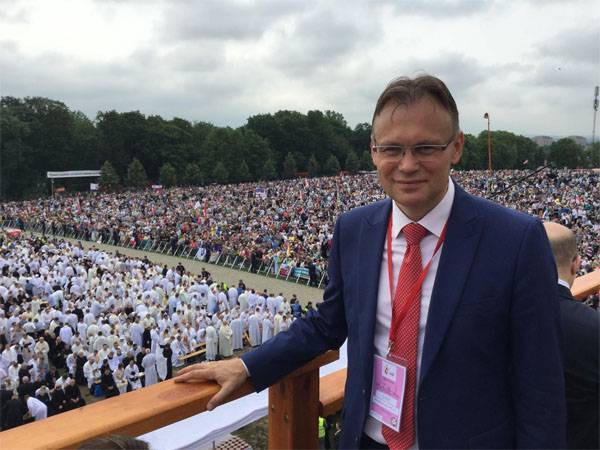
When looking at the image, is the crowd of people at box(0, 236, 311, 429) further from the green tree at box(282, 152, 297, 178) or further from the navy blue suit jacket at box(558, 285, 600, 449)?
the green tree at box(282, 152, 297, 178)

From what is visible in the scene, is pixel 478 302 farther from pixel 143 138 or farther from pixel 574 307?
pixel 143 138

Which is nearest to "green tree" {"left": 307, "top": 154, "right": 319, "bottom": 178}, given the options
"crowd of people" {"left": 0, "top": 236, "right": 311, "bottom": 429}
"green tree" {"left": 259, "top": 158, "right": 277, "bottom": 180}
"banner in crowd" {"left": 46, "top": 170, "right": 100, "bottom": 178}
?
"green tree" {"left": 259, "top": 158, "right": 277, "bottom": 180}

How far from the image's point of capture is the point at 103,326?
39.2 feet

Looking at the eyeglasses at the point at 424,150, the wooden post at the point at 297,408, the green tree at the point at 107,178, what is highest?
the green tree at the point at 107,178

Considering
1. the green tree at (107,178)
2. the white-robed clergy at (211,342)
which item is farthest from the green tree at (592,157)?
the white-robed clergy at (211,342)

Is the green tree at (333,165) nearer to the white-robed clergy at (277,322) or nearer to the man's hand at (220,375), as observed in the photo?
the white-robed clergy at (277,322)

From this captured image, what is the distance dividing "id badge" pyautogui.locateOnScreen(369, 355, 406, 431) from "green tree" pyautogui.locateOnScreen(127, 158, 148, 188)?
5875 cm

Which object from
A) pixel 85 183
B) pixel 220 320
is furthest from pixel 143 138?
pixel 220 320

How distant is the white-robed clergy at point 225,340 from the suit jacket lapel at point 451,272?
11.5 m

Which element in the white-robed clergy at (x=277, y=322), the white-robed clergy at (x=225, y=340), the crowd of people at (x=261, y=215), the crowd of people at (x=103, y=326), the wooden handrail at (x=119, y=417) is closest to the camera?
the wooden handrail at (x=119, y=417)

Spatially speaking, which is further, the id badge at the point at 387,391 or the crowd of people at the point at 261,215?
the crowd of people at the point at 261,215

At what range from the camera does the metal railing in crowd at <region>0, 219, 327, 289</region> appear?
20.2m

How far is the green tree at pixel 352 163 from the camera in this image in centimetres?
7925

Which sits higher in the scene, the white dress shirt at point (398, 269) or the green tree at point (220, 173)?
the green tree at point (220, 173)
